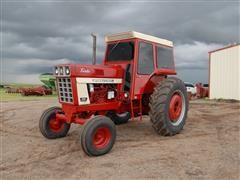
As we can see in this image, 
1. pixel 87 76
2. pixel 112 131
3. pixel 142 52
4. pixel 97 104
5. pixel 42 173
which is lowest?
pixel 42 173

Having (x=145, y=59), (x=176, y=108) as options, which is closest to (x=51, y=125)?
(x=145, y=59)

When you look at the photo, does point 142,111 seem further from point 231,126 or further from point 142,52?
point 231,126

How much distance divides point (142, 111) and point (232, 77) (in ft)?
41.3

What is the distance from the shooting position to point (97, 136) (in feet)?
19.1

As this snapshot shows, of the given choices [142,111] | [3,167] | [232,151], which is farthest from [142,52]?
[3,167]

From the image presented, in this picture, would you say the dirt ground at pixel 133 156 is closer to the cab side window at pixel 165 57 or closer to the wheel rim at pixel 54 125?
the wheel rim at pixel 54 125

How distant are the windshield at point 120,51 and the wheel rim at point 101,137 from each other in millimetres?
2103

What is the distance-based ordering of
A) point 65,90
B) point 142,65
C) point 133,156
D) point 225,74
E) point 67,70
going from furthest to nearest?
point 225,74, point 142,65, point 65,90, point 67,70, point 133,156

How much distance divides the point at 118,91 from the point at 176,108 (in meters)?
1.55

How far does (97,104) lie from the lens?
6.63m

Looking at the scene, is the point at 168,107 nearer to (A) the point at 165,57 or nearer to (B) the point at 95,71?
(A) the point at 165,57

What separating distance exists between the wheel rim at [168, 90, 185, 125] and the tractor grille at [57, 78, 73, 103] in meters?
2.33

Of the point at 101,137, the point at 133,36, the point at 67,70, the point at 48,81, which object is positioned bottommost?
the point at 101,137

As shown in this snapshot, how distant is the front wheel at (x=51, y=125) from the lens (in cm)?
703
